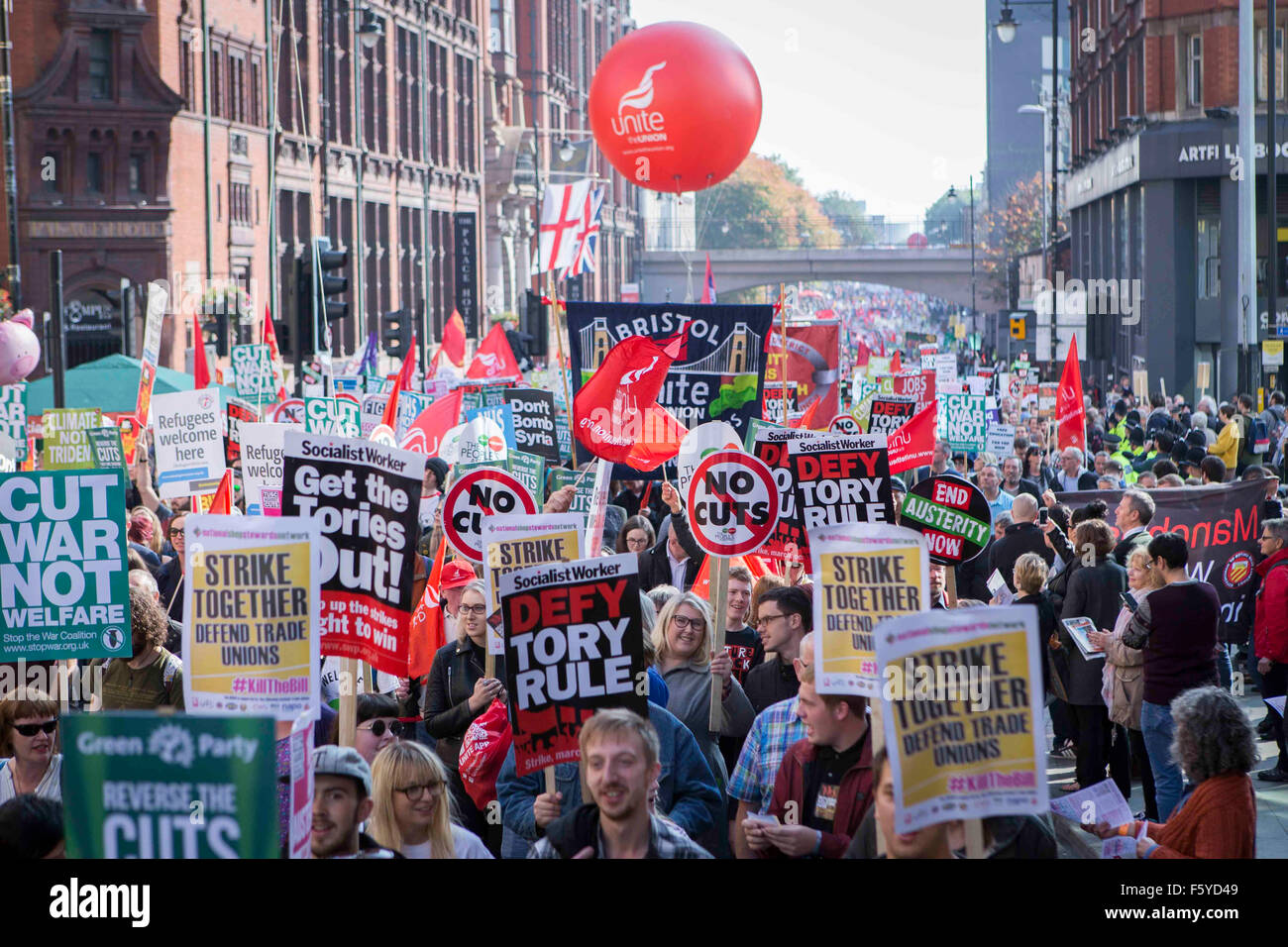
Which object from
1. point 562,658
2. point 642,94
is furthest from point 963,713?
point 642,94

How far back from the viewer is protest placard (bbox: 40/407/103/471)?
13.8 m

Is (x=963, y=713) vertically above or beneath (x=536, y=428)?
beneath

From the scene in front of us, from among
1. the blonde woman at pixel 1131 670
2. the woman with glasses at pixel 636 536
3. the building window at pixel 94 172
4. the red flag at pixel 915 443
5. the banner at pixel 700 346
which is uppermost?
the building window at pixel 94 172

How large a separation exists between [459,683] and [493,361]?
720 inches

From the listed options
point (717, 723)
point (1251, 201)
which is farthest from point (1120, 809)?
point (1251, 201)

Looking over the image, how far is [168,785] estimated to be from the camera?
3748 mm

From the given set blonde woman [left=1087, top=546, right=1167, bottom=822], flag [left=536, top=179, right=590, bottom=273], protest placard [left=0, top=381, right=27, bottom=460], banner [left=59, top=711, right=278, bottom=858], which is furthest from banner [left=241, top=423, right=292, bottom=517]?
flag [left=536, top=179, right=590, bottom=273]

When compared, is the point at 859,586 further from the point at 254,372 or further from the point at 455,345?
the point at 455,345

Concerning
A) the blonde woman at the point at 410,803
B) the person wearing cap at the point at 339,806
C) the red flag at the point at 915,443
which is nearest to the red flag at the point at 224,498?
the red flag at the point at 915,443

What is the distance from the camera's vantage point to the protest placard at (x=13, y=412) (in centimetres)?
1773

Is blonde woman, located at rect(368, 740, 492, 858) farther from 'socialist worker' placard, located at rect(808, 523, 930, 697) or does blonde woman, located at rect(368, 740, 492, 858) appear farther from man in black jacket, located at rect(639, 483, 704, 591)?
man in black jacket, located at rect(639, 483, 704, 591)

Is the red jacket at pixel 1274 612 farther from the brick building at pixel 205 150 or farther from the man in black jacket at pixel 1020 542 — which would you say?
the brick building at pixel 205 150

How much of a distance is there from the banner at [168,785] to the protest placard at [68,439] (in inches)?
411
